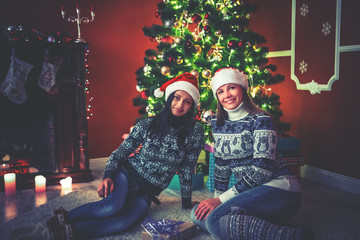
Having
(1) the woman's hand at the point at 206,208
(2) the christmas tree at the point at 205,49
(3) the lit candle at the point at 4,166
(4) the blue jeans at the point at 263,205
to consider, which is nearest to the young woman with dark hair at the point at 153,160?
(1) the woman's hand at the point at 206,208

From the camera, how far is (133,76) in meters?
4.44

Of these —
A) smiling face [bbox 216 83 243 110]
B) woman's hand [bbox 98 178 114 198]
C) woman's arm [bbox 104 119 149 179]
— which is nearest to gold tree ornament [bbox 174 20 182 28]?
woman's arm [bbox 104 119 149 179]

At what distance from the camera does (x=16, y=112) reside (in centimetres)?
361

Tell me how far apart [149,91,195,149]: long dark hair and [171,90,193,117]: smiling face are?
0.12ft

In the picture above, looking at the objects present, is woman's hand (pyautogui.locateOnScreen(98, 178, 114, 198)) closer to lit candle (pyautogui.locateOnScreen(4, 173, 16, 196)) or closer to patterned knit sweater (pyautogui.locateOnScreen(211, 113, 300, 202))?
patterned knit sweater (pyautogui.locateOnScreen(211, 113, 300, 202))

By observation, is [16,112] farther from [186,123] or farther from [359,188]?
[359,188]

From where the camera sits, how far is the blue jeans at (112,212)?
2.14m

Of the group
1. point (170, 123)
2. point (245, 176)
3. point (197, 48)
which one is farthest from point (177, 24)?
point (245, 176)

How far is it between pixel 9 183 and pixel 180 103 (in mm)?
1958

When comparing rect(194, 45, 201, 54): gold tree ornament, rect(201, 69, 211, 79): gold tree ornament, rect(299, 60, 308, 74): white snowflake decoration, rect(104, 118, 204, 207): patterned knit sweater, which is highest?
rect(194, 45, 201, 54): gold tree ornament

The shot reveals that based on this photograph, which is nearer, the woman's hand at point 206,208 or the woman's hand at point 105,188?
the woman's hand at point 206,208

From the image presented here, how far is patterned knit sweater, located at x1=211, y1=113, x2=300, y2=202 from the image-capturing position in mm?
1981

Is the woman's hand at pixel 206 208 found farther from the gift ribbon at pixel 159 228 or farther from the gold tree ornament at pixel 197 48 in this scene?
the gold tree ornament at pixel 197 48

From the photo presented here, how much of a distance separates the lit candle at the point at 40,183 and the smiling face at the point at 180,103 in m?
1.73
